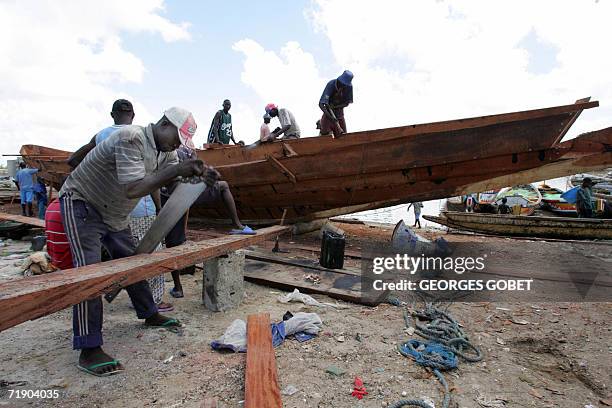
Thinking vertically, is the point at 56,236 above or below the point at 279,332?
above

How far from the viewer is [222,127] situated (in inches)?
352

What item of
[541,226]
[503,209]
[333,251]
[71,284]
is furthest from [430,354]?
[503,209]

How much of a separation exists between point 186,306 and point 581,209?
1115cm

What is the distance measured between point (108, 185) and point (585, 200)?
469 inches

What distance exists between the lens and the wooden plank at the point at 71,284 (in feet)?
4.59

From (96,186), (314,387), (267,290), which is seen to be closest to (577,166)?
(267,290)

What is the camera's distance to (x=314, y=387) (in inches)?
77.7

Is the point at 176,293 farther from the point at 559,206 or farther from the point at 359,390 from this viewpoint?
the point at 559,206

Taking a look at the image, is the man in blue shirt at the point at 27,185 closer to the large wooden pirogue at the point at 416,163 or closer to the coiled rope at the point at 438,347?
the large wooden pirogue at the point at 416,163

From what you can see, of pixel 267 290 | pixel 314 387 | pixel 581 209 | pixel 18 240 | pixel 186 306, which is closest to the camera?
pixel 314 387

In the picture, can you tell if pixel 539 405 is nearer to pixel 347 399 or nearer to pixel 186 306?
pixel 347 399

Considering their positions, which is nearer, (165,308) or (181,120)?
(181,120)

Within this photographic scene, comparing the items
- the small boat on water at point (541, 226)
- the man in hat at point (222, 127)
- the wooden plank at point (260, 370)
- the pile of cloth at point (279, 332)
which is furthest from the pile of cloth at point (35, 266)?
the small boat on water at point (541, 226)

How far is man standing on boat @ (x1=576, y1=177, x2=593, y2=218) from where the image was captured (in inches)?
382
